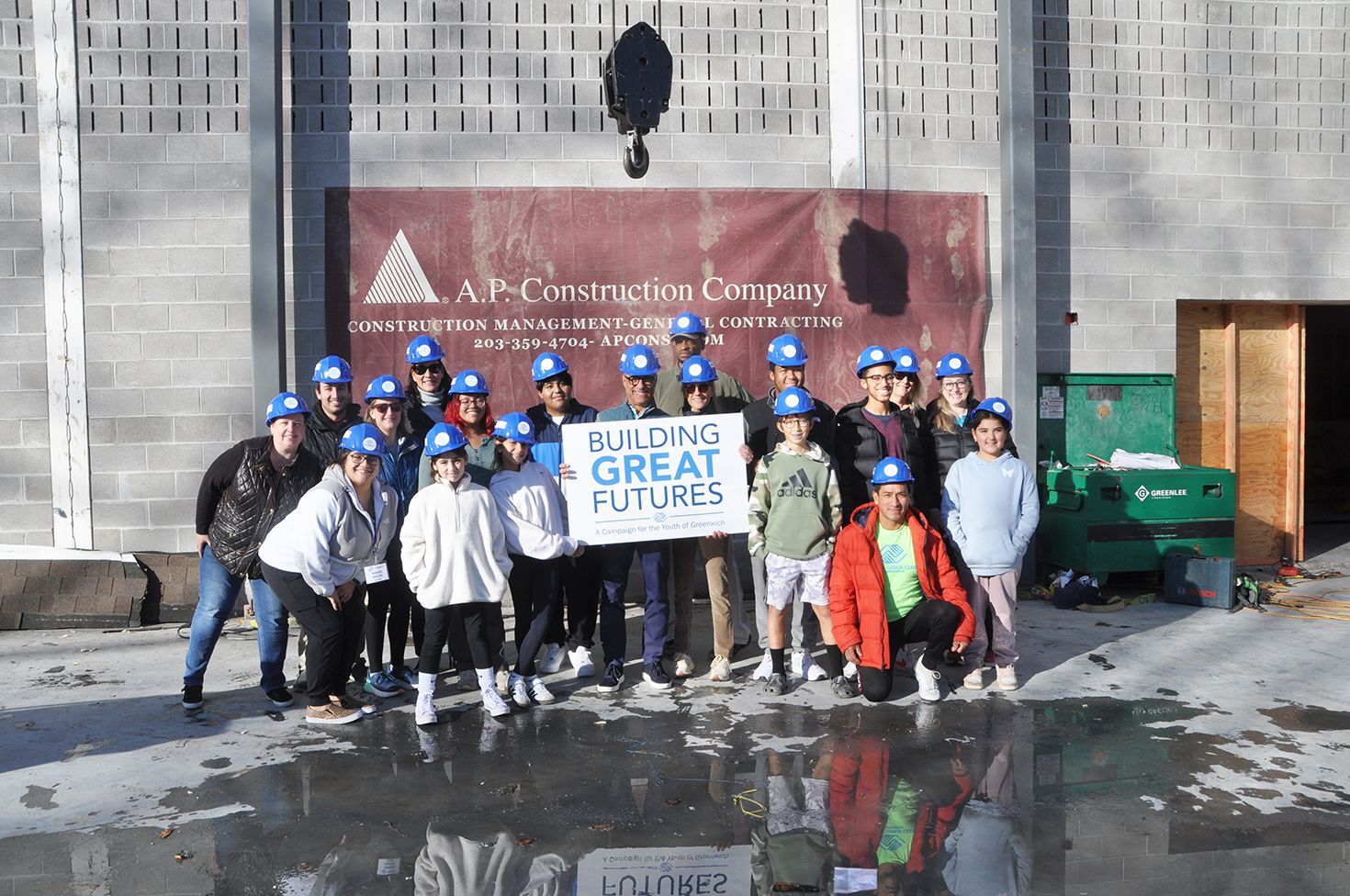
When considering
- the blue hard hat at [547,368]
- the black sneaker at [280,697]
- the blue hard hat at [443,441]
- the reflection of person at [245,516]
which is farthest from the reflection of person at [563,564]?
the black sneaker at [280,697]

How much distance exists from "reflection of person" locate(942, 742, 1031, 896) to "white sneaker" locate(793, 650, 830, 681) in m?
1.77

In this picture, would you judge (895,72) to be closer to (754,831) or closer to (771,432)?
(771,432)

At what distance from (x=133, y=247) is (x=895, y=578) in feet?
21.2

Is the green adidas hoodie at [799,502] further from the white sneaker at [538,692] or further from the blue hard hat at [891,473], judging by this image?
the white sneaker at [538,692]

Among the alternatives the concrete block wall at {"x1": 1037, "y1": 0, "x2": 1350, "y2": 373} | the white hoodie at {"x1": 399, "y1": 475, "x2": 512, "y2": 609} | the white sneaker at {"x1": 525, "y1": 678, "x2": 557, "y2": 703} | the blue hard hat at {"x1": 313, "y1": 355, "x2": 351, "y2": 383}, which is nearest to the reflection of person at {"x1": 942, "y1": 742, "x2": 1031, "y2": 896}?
the white sneaker at {"x1": 525, "y1": 678, "x2": 557, "y2": 703}

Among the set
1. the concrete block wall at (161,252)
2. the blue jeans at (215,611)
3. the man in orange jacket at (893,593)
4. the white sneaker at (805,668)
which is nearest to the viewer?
the blue jeans at (215,611)

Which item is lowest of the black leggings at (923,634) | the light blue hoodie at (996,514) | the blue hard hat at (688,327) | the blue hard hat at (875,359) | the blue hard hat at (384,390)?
the black leggings at (923,634)

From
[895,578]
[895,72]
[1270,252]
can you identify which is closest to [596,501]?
[895,578]

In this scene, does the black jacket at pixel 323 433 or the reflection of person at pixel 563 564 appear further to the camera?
the reflection of person at pixel 563 564

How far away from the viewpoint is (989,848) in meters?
4.32

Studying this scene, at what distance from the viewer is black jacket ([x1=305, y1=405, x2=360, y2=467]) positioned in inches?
254

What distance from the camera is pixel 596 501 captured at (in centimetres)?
668

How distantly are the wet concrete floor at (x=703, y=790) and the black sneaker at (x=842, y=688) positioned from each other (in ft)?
0.41

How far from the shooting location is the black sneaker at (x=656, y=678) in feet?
21.5
